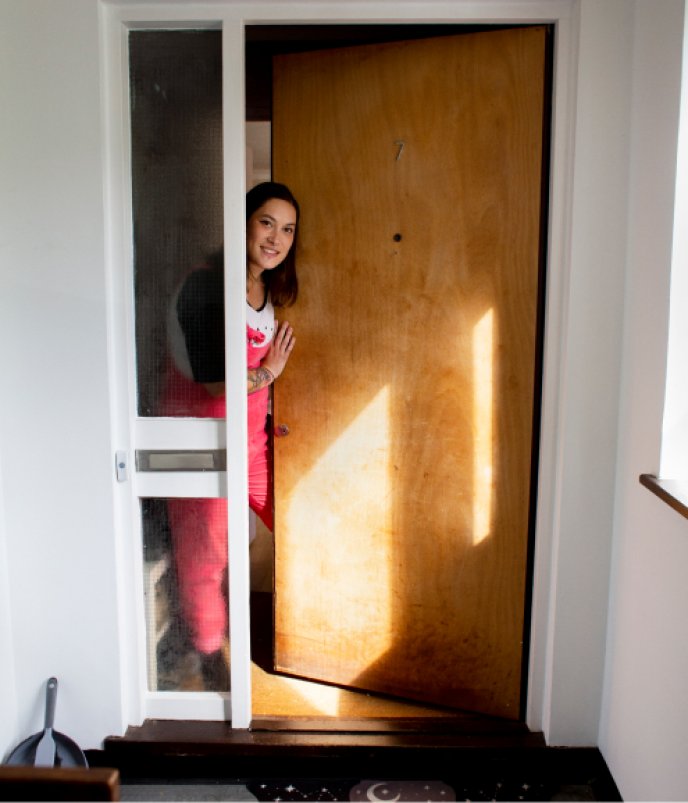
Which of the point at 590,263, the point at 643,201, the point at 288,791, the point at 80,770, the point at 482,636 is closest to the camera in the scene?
the point at 80,770

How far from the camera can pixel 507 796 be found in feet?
6.12

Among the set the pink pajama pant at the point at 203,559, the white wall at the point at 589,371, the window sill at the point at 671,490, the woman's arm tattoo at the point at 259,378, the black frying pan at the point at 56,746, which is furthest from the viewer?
the woman's arm tattoo at the point at 259,378

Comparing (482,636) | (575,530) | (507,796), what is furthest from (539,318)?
(507,796)

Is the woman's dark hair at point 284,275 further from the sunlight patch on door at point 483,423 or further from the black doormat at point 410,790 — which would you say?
the black doormat at point 410,790

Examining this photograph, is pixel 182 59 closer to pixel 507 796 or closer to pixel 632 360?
pixel 632 360

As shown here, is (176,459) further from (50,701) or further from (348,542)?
(50,701)

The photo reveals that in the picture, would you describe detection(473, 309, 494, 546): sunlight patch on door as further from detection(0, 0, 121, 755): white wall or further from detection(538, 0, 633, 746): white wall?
detection(0, 0, 121, 755): white wall

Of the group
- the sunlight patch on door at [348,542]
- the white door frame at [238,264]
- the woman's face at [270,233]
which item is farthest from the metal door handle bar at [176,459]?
the woman's face at [270,233]

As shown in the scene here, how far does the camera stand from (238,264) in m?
1.82

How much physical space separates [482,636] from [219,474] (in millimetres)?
1002

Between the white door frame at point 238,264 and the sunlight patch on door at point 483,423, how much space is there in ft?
0.59

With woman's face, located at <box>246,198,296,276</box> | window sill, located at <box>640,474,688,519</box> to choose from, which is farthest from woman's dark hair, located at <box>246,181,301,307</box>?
window sill, located at <box>640,474,688,519</box>

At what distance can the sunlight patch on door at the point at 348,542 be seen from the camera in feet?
6.99

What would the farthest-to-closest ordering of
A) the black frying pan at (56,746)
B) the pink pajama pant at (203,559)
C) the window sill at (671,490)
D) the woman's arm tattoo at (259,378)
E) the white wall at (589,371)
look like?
the woman's arm tattoo at (259,378) < the pink pajama pant at (203,559) < the black frying pan at (56,746) < the white wall at (589,371) < the window sill at (671,490)
